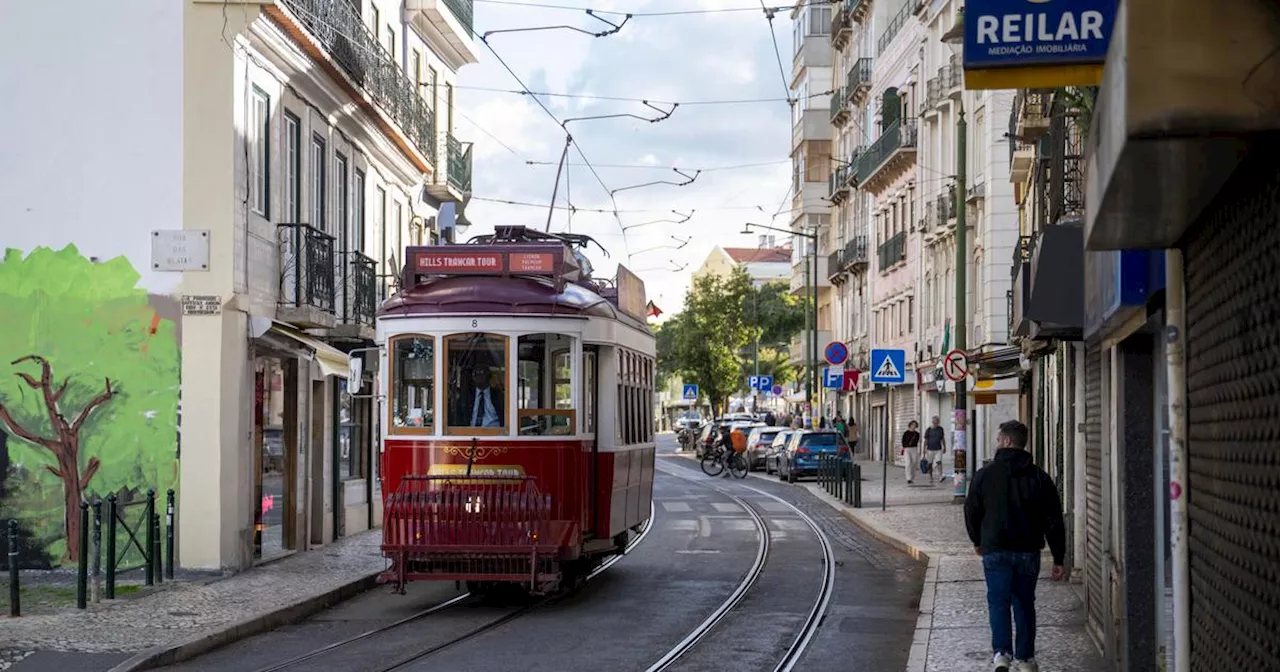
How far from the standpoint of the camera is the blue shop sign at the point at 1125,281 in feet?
26.9

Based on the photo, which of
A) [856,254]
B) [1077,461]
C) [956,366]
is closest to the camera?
[1077,461]

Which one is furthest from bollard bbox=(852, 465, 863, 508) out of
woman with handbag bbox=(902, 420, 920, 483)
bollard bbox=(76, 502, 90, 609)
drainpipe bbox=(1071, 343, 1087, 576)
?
bollard bbox=(76, 502, 90, 609)

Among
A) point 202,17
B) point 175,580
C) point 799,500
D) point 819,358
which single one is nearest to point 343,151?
point 202,17

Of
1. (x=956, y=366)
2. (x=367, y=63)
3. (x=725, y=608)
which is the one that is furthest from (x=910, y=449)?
(x=725, y=608)

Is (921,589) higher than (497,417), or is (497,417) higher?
(497,417)

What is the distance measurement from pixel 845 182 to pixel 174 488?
5501cm

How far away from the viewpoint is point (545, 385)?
1653 cm

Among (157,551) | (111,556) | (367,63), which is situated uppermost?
(367,63)

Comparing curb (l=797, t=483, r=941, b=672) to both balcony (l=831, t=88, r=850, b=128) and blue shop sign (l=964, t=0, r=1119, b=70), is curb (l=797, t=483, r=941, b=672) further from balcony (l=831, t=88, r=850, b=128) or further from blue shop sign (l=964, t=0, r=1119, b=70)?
balcony (l=831, t=88, r=850, b=128)

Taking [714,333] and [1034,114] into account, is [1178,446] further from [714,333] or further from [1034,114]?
[714,333]

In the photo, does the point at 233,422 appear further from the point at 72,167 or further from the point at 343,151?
the point at 343,151

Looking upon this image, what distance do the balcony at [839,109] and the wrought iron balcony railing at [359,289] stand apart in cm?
4719

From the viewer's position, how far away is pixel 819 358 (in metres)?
79.2

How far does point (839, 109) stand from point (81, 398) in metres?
55.8
